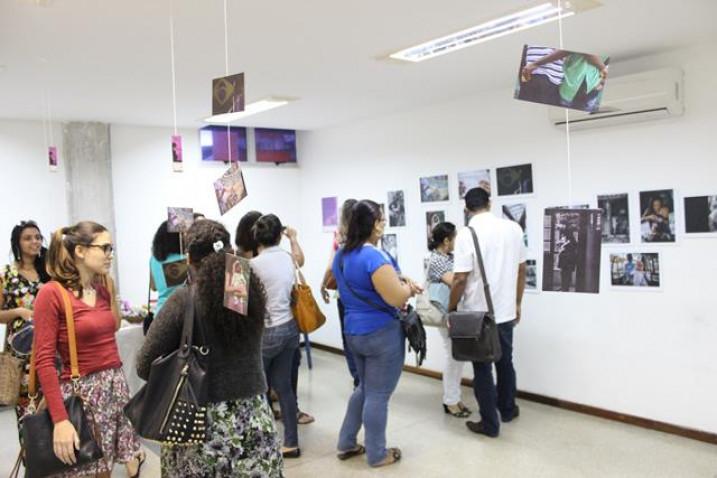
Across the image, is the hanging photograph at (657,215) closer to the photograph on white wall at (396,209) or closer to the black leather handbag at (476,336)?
the black leather handbag at (476,336)

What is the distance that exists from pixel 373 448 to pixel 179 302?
190 cm

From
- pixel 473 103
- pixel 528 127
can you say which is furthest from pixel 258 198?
pixel 528 127

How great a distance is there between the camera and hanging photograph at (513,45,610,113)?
1.90m

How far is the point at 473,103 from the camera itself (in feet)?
15.6

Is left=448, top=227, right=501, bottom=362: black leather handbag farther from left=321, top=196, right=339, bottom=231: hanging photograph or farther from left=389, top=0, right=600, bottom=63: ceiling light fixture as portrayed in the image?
left=321, top=196, right=339, bottom=231: hanging photograph

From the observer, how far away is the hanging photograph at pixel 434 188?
198 inches

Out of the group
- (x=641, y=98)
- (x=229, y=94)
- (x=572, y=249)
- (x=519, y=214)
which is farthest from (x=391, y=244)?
(x=572, y=249)

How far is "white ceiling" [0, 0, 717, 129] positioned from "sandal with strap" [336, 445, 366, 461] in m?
2.30

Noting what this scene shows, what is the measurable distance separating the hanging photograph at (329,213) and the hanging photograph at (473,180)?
1711mm

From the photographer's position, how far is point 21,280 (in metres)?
3.18

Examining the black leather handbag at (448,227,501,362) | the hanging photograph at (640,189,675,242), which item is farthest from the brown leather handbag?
the hanging photograph at (640,189,675,242)

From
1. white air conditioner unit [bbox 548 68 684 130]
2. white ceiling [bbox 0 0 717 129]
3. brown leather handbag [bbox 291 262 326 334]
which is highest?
white ceiling [bbox 0 0 717 129]

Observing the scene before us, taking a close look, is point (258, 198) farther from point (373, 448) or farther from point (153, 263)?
point (373, 448)

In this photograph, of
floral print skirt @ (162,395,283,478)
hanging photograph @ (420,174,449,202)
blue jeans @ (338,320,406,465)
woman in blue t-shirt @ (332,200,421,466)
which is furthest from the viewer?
hanging photograph @ (420,174,449,202)
